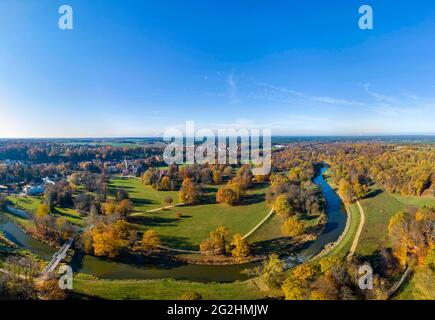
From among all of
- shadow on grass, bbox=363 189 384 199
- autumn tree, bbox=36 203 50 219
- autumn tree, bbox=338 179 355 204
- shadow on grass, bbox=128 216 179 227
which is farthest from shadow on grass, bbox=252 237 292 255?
autumn tree, bbox=36 203 50 219

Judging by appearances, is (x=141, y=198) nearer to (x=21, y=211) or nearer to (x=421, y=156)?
(x=21, y=211)

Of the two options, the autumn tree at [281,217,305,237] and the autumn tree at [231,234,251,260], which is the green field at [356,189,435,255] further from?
the autumn tree at [231,234,251,260]

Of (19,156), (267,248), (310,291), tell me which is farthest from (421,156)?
(19,156)

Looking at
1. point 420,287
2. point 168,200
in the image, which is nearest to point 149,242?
point 168,200

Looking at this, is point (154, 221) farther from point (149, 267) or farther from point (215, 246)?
point (215, 246)

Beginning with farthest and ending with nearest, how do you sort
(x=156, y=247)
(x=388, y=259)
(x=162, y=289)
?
(x=156, y=247) < (x=388, y=259) < (x=162, y=289)

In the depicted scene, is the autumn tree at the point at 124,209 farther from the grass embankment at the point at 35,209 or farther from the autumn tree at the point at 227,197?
the autumn tree at the point at 227,197
